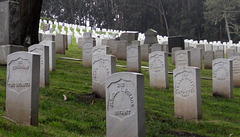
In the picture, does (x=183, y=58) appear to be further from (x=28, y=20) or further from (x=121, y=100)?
(x=121, y=100)

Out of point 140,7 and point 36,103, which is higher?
point 140,7

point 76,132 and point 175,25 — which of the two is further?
point 175,25

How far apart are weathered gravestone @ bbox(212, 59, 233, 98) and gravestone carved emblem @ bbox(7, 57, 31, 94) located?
7423 mm

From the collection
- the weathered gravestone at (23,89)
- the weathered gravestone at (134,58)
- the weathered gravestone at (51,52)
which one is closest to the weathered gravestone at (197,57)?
the weathered gravestone at (134,58)

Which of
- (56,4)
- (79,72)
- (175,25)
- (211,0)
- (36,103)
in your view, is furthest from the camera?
(56,4)

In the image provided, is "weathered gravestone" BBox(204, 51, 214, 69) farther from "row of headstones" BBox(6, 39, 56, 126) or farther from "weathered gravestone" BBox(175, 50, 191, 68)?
"row of headstones" BBox(6, 39, 56, 126)

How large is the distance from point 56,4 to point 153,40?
57.9 meters

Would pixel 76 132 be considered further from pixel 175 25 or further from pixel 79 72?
pixel 175 25

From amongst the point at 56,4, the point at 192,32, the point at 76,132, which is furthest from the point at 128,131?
the point at 56,4

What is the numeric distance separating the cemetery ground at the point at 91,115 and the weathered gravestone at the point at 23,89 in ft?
1.01

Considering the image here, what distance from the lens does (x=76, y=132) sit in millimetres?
6797

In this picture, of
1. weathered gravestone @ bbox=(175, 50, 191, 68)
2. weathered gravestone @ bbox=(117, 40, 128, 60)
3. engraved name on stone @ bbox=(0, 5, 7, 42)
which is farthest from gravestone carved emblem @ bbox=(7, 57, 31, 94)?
weathered gravestone @ bbox=(117, 40, 128, 60)

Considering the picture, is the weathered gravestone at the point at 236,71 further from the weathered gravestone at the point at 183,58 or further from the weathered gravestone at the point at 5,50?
the weathered gravestone at the point at 5,50

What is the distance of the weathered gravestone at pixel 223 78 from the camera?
476 inches
